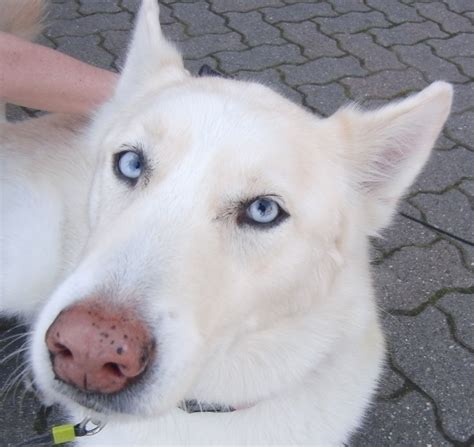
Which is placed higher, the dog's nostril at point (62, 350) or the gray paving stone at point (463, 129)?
the dog's nostril at point (62, 350)

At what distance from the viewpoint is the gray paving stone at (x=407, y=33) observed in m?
5.48

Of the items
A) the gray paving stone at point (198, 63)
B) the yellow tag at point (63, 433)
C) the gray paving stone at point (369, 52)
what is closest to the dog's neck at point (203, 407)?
the yellow tag at point (63, 433)

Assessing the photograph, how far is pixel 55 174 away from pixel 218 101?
40.5 inches

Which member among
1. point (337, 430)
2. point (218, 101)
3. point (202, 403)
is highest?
point (218, 101)

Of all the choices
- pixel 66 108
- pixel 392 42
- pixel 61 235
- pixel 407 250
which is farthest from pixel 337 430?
pixel 392 42

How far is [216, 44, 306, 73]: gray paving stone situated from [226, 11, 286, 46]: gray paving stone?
0.12 meters

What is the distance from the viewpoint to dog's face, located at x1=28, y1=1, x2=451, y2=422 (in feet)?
5.42

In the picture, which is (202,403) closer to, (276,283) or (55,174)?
(276,283)

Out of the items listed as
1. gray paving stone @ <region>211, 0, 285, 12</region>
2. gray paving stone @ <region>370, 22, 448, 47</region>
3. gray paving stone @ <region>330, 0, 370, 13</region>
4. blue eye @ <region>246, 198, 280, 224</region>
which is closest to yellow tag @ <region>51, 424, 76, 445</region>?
blue eye @ <region>246, 198, 280, 224</region>

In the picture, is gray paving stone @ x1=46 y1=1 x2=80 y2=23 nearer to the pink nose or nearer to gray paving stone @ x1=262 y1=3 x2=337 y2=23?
gray paving stone @ x1=262 y1=3 x2=337 y2=23

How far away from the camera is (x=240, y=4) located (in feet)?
19.5

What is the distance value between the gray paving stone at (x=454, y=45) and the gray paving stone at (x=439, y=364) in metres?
2.83

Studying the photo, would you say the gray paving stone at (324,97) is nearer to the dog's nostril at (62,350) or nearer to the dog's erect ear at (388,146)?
the dog's erect ear at (388,146)

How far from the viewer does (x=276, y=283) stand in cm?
194
